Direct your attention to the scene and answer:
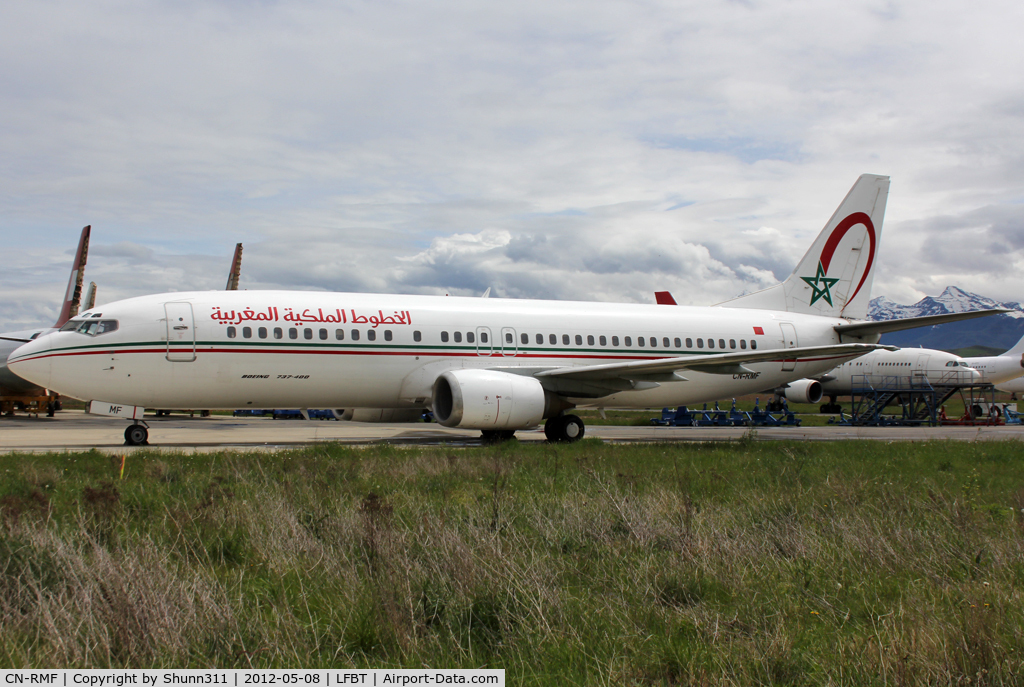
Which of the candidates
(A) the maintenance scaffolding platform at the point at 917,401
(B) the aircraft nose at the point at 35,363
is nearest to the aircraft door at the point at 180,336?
(B) the aircraft nose at the point at 35,363

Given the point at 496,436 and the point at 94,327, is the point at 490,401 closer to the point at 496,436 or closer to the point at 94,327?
the point at 496,436

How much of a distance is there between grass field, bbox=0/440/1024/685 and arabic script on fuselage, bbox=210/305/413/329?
776 cm

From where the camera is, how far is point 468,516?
718cm

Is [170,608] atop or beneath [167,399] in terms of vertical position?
beneath

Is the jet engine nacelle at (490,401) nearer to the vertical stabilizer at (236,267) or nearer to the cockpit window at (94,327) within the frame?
the cockpit window at (94,327)

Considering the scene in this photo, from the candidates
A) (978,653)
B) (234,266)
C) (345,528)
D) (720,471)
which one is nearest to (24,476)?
(345,528)

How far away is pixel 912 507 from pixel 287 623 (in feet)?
21.8

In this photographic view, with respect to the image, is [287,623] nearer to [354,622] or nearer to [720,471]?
[354,622]

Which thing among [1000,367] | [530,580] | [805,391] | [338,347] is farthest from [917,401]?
[530,580]

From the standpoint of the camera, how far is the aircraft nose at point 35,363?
644 inches

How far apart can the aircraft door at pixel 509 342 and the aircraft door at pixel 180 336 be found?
7.22 m

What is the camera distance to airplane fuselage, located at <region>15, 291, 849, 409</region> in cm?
1648

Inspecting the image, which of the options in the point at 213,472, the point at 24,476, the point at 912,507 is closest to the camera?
the point at 912,507

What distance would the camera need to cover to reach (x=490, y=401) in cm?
1712
